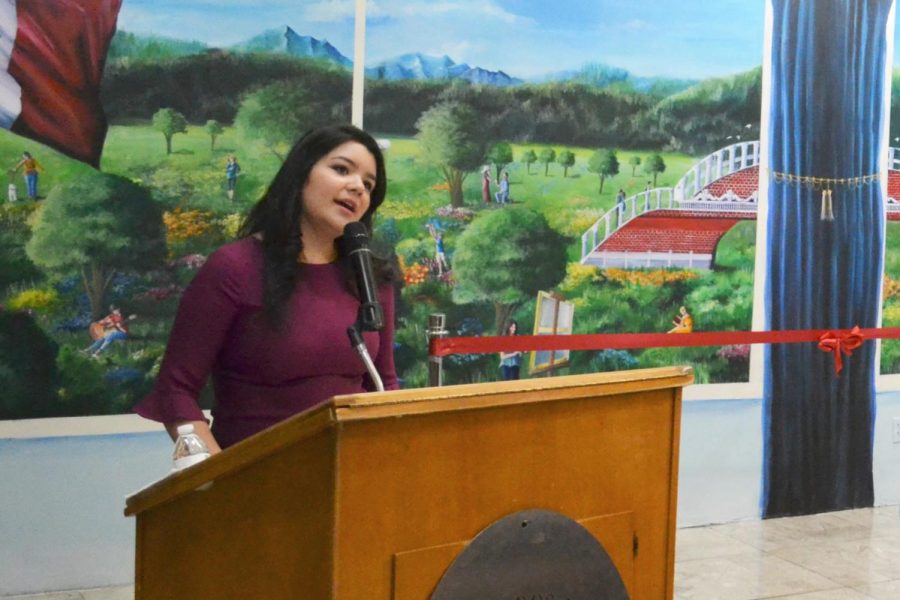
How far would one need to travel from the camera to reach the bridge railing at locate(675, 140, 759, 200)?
13.7 ft

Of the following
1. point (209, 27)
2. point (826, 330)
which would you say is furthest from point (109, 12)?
point (826, 330)

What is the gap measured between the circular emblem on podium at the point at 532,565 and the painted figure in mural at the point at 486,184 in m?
2.53

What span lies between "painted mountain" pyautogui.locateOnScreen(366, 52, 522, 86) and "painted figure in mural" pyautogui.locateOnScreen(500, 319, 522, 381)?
91cm

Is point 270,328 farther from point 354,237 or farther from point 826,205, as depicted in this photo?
point 826,205

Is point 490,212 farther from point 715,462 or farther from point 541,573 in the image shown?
point 541,573

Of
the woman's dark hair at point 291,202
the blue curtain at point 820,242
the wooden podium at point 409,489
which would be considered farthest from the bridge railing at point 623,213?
the wooden podium at point 409,489

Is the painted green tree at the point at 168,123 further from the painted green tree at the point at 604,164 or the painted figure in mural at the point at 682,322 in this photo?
the painted figure in mural at the point at 682,322

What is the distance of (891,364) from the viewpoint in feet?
15.4

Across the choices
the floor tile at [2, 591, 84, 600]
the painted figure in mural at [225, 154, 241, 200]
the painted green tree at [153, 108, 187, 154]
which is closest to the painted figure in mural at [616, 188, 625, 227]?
the painted figure in mural at [225, 154, 241, 200]

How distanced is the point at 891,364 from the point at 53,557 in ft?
12.0

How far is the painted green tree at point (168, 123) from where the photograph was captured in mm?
3230

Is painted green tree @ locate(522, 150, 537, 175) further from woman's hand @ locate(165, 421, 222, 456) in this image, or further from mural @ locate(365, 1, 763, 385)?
woman's hand @ locate(165, 421, 222, 456)


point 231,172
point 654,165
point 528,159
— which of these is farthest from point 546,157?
point 231,172

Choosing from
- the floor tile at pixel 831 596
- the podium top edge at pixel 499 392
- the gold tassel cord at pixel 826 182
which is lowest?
the floor tile at pixel 831 596
